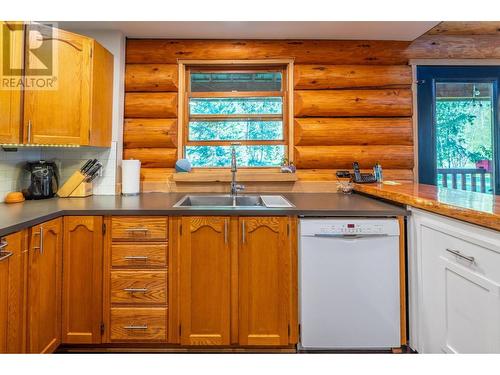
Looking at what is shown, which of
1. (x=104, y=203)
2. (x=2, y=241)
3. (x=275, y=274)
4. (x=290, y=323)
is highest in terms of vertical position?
(x=104, y=203)

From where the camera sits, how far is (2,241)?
128 cm

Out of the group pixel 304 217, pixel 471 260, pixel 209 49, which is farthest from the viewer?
pixel 209 49

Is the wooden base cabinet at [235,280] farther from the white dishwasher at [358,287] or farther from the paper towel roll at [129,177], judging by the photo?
the paper towel roll at [129,177]

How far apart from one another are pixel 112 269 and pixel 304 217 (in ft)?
3.90

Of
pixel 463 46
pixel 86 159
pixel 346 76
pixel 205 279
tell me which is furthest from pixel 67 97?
pixel 463 46

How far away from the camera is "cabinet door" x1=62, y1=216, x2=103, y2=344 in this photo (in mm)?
1756

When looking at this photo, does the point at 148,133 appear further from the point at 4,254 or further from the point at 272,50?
the point at 4,254

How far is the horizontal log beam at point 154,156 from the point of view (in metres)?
2.61

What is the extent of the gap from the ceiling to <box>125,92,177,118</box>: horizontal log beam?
51 cm
